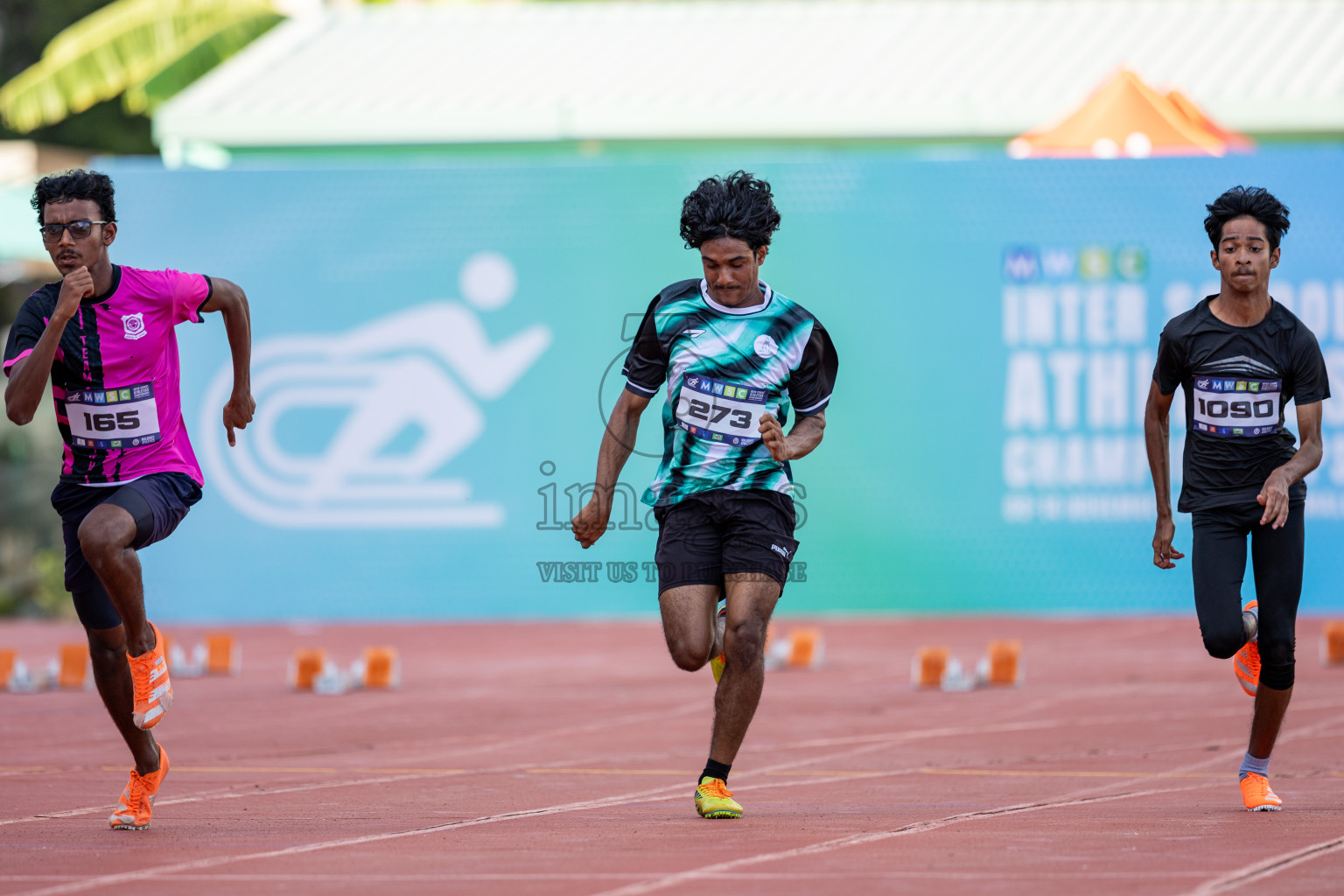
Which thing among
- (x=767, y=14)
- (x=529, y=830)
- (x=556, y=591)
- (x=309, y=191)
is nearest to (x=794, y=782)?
(x=529, y=830)

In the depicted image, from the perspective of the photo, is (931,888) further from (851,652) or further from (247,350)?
(851,652)

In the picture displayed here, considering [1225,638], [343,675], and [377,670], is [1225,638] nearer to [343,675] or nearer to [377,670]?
[377,670]

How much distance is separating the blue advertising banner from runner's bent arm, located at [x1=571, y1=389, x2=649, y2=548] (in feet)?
25.9

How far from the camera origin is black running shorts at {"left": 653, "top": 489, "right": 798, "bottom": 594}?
6.31m

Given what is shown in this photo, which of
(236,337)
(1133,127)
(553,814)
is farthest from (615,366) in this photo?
(553,814)

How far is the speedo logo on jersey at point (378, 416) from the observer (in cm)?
1474

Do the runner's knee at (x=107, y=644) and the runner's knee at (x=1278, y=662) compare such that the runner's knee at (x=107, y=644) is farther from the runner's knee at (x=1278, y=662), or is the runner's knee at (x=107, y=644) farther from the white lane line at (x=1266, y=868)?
the runner's knee at (x=1278, y=662)

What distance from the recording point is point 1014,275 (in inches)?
575

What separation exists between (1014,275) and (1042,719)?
5.86 meters

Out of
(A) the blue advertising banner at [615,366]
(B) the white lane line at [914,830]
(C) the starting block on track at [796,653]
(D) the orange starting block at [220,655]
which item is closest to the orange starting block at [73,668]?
(D) the orange starting block at [220,655]

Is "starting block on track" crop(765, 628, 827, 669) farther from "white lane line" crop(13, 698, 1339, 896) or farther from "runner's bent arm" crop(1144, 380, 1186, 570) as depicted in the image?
"runner's bent arm" crop(1144, 380, 1186, 570)

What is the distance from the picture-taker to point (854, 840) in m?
5.67

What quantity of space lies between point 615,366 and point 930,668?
450 centimetres

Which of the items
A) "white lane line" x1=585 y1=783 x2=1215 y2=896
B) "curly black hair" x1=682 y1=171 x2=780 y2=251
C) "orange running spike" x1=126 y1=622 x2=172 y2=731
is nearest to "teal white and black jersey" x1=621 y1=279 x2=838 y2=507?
"curly black hair" x1=682 y1=171 x2=780 y2=251
